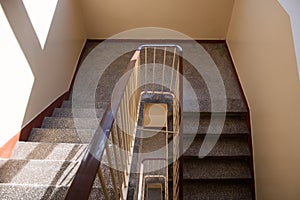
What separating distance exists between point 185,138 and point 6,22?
218 cm

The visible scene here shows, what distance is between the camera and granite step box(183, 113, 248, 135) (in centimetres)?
307

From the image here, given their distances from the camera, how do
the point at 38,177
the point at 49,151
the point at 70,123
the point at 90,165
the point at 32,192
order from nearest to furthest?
the point at 90,165 → the point at 32,192 → the point at 38,177 → the point at 49,151 → the point at 70,123

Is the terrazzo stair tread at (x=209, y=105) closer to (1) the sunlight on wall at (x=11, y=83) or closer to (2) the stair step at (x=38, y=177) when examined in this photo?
(2) the stair step at (x=38, y=177)

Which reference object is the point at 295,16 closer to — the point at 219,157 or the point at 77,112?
the point at 219,157

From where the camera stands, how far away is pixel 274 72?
2.36 metres

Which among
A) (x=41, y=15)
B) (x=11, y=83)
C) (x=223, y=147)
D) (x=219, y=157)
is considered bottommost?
(x=219, y=157)

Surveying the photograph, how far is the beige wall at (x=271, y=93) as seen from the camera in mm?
2041

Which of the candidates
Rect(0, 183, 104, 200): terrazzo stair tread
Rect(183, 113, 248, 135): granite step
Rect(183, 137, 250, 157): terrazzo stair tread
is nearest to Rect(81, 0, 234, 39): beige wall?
Rect(183, 113, 248, 135): granite step

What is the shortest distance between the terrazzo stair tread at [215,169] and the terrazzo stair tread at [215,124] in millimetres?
345

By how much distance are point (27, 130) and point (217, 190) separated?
6.99 ft

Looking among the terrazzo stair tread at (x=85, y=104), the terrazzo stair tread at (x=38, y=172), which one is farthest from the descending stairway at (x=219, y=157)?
the terrazzo stair tread at (x=38, y=172)

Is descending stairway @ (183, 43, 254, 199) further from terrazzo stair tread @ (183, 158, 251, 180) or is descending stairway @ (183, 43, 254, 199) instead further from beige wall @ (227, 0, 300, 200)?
beige wall @ (227, 0, 300, 200)

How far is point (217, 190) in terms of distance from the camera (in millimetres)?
2939

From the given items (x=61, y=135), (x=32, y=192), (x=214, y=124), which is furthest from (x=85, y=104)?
(x=32, y=192)
